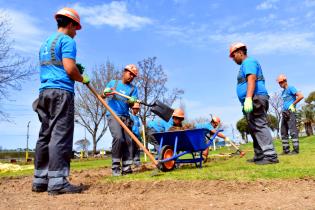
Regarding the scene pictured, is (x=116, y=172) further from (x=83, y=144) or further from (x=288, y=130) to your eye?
(x=83, y=144)

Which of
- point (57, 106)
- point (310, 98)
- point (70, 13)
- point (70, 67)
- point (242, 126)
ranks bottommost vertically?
point (57, 106)

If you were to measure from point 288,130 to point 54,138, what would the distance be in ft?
Answer: 23.3

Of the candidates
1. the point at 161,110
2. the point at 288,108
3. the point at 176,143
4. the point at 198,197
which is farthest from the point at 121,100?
the point at 288,108

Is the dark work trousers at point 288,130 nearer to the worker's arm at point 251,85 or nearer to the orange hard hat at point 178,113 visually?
the orange hard hat at point 178,113

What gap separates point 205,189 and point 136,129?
21.0 feet

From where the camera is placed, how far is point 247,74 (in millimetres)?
5820

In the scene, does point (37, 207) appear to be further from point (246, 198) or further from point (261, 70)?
point (261, 70)

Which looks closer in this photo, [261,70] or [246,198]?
[246,198]

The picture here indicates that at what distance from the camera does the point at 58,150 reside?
12.9 ft

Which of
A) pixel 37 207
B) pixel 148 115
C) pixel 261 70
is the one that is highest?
pixel 148 115

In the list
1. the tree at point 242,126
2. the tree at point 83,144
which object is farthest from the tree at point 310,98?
the tree at point 83,144

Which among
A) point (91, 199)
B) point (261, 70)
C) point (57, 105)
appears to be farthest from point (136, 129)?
point (91, 199)

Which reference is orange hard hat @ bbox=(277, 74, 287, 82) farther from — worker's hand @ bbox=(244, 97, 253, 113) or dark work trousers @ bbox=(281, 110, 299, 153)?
worker's hand @ bbox=(244, 97, 253, 113)

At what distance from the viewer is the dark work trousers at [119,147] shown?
5.65m
